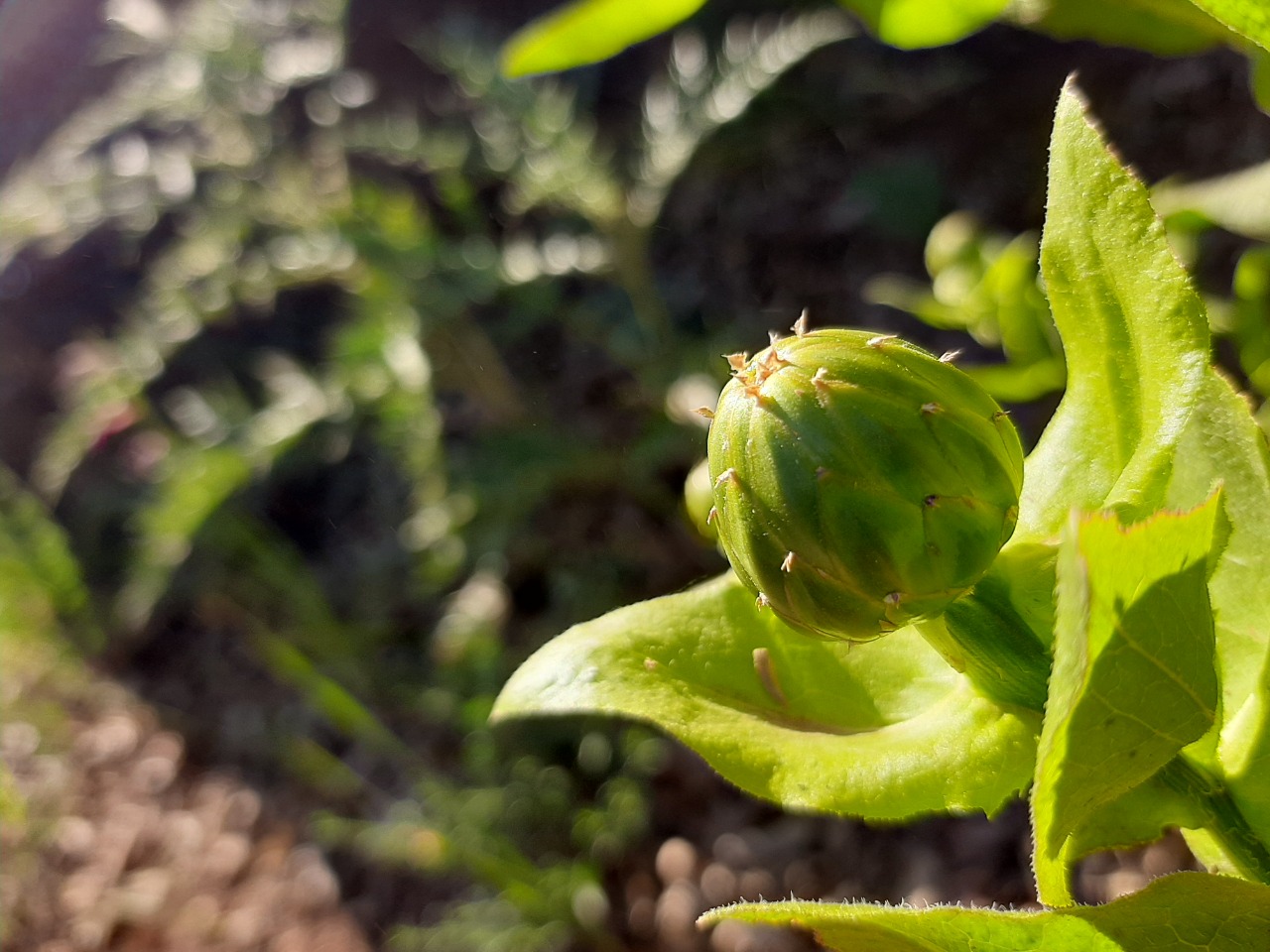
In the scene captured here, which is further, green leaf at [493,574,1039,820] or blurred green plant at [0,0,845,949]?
blurred green plant at [0,0,845,949]

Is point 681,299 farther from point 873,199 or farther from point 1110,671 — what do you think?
point 1110,671

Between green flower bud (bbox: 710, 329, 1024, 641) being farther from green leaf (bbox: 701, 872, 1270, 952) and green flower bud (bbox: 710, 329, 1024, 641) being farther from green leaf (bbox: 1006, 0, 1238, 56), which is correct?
green leaf (bbox: 1006, 0, 1238, 56)

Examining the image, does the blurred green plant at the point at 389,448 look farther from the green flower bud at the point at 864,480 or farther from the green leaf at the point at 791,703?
the green flower bud at the point at 864,480

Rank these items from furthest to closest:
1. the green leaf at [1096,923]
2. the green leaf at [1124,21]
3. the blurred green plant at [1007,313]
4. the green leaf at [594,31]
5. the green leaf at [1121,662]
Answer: the blurred green plant at [1007,313] → the green leaf at [1124,21] → the green leaf at [594,31] → the green leaf at [1096,923] → the green leaf at [1121,662]

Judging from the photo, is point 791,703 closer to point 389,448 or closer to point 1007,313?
point 1007,313

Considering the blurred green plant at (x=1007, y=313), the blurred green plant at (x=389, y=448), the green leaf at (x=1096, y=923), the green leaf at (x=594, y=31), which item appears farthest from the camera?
the blurred green plant at (x=389, y=448)

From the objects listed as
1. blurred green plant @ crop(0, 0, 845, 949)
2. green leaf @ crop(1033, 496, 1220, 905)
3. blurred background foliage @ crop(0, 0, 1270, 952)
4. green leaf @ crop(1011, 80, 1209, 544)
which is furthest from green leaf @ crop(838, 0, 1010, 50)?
blurred green plant @ crop(0, 0, 845, 949)

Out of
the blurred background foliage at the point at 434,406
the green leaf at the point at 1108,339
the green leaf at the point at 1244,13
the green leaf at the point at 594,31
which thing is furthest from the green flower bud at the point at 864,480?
the blurred background foliage at the point at 434,406
